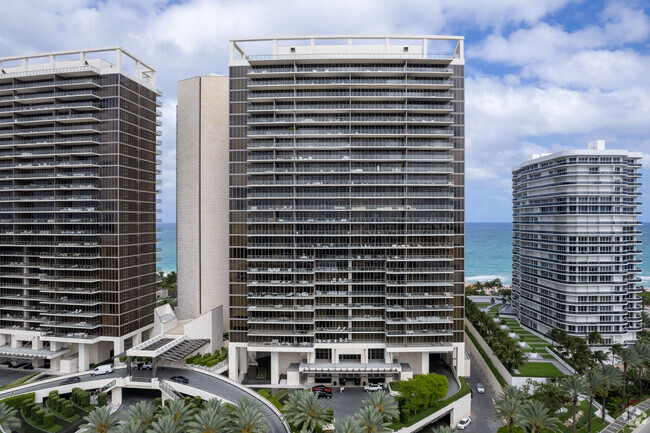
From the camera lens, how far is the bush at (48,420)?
190 ft

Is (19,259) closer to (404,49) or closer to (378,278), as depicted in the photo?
(378,278)

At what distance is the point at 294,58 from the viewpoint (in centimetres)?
7312

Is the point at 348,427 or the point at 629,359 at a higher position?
the point at 629,359

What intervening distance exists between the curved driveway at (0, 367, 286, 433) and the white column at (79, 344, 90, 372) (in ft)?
28.0

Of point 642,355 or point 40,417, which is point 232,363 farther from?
point 642,355

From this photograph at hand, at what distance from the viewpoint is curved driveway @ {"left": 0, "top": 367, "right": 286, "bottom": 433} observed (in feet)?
193

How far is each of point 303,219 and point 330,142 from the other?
652 inches

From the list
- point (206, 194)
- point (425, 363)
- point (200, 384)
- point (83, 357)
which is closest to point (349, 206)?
point (425, 363)

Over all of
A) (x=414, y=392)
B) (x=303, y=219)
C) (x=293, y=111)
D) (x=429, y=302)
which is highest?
(x=293, y=111)

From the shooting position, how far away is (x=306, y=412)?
163 ft

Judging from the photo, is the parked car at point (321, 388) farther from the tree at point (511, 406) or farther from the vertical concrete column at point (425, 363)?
the tree at point (511, 406)

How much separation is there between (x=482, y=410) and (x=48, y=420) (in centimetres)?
7252

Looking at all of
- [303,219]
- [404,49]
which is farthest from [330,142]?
[404,49]

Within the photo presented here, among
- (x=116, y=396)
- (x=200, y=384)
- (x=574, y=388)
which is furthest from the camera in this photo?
(x=116, y=396)
